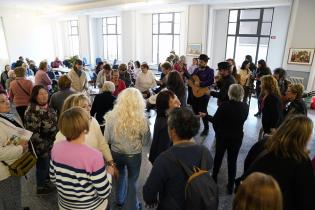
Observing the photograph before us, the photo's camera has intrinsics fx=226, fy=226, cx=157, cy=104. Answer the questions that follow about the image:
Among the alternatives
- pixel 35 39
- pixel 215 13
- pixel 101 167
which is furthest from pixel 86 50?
pixel 101 167

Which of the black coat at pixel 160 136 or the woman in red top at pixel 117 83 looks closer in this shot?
the black coat at pixel 160 136

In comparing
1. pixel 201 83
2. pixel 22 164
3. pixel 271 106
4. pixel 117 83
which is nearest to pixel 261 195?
pixel 22 164

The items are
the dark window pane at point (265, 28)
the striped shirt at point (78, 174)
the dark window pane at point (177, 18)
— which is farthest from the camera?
the dark window pane at point (177, 18)

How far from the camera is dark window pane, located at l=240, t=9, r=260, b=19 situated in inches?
342

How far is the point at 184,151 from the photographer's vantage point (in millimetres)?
1413

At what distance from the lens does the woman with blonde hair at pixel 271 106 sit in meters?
2.96

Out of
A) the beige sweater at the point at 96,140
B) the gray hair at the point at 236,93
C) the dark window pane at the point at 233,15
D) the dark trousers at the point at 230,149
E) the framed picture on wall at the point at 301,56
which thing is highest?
the dark window pane at the point at 233,15

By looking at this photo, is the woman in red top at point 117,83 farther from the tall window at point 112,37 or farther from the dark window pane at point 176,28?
the tall window at point 112,37

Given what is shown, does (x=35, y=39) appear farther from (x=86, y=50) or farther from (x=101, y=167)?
(x=101, y=167)

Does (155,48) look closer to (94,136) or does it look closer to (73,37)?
(73,37)

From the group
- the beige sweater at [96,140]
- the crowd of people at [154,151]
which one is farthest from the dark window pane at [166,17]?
the beige sweater at [96,140]

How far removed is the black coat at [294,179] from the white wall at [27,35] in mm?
14558

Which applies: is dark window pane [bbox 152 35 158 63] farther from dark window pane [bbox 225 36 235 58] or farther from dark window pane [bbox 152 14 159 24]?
dark window pane [bbox 225 36 235 58]

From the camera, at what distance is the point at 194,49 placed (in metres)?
9.01
